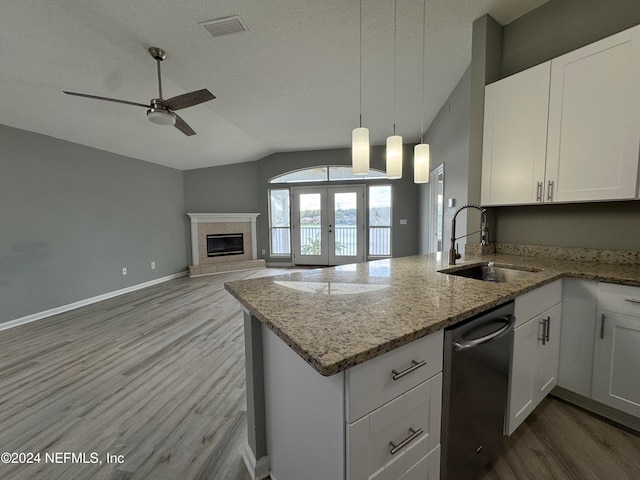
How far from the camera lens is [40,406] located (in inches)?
71.0

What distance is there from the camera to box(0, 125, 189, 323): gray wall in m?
3.12

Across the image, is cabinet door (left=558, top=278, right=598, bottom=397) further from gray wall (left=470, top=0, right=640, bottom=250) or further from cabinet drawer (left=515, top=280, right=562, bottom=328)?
gray wall (left=470, top=0, right=640, bottom=250)

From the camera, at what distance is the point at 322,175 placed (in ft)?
21.7

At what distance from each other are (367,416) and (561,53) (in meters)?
2.86

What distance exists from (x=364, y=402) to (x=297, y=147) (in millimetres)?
6081

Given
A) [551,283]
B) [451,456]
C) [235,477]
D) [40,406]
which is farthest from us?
[40,406]

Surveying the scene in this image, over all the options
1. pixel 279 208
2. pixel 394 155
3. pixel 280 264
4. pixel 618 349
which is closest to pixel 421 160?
pixel 394 155

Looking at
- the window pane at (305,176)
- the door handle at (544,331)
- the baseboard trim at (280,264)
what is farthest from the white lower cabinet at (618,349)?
the baseboard trim at (280,264)

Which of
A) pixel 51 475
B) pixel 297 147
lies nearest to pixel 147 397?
pixel 51 475

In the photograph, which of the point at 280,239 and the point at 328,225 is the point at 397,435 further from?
the point at 280,239

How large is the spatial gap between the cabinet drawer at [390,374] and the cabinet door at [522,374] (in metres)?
0.71

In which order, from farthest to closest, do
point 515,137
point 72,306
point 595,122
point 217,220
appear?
point 217,220, point 72,306, point 515,137, point 595,122

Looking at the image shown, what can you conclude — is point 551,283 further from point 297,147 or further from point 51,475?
point 297,147

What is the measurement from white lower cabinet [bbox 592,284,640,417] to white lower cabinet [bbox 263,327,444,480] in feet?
4.40
